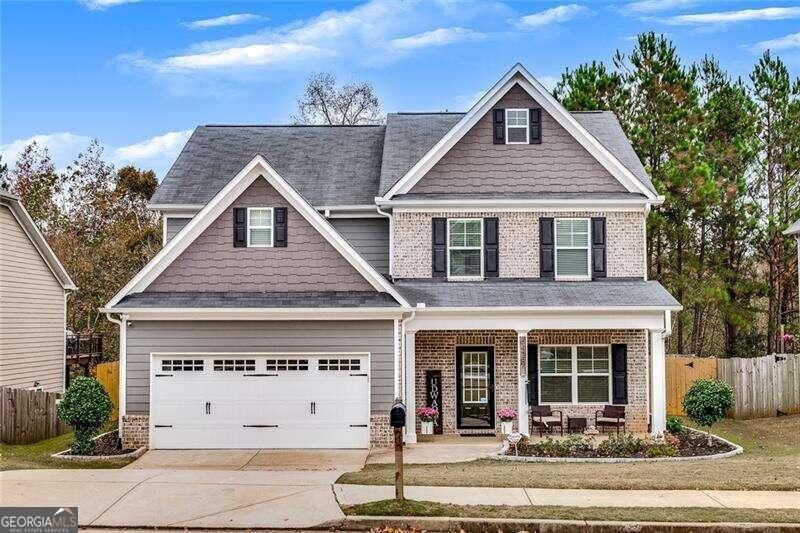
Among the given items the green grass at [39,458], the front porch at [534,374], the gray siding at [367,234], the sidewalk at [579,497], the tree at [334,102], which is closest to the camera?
the sidewalk at [579,497]

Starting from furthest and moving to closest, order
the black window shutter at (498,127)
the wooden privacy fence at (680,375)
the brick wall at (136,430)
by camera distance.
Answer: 1. the wooden privacy fence at (680,375)
2. the black window shutter at (498,127)
3. the brick wall at (136,430)

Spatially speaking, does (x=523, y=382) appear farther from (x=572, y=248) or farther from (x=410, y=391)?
(x=572, y=248)

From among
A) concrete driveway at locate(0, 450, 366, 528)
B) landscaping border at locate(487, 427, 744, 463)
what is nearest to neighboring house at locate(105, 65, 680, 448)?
landscaping border at locate(487, 427, 744, 463)

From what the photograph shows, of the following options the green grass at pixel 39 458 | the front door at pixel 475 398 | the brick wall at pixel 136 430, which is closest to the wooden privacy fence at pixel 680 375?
the front door at pixel 475 398

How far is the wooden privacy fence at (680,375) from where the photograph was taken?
2497 cm

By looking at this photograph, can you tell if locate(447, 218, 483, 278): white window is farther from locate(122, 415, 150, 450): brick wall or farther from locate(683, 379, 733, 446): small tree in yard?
locate(122, 415, 150, 450): brick wall

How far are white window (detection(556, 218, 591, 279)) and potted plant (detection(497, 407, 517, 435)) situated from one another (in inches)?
141

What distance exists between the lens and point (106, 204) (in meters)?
37.7

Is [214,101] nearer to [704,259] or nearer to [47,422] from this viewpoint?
[47,422]

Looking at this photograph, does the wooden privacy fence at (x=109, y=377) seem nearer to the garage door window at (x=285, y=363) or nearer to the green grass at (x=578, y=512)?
the garage door window at (x=285, y=363)

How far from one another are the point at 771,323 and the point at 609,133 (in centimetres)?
1211

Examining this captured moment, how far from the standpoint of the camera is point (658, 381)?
1920 cm

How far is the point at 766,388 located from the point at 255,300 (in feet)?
49.5

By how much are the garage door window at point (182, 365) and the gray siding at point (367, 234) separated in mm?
5396
